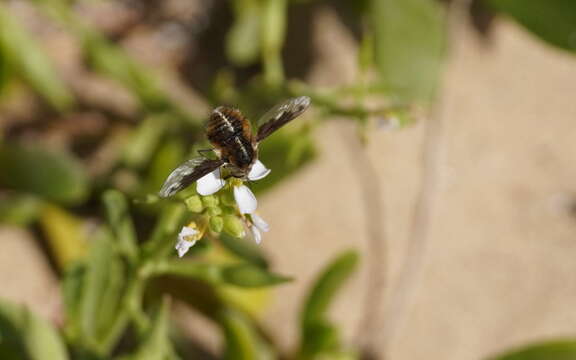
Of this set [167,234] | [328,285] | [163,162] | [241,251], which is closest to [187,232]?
[167,234]

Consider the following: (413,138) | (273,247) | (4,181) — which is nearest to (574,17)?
(413,138)

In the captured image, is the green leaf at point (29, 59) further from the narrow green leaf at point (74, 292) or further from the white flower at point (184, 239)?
the white flower at point (184, 239)

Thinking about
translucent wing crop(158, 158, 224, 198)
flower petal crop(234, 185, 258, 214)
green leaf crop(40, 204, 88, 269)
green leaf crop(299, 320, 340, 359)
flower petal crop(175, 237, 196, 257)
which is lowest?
green leaf crop(299, 320, 340, 359)

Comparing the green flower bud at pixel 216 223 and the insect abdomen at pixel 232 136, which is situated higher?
the insect abdomen at pixel 232 136

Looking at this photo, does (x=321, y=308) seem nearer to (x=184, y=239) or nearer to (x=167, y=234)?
(x=167, y=234)

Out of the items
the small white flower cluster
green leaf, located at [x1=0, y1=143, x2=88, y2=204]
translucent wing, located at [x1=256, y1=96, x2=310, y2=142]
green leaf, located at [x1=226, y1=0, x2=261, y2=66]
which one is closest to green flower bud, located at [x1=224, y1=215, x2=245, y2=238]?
the small white flower cluster

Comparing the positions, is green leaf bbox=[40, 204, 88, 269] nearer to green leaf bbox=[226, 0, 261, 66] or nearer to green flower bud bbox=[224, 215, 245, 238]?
green leaf bbox=[226, 0, 261, 66]

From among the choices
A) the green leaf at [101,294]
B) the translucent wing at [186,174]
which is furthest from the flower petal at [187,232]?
the green leaf at [101,294]
